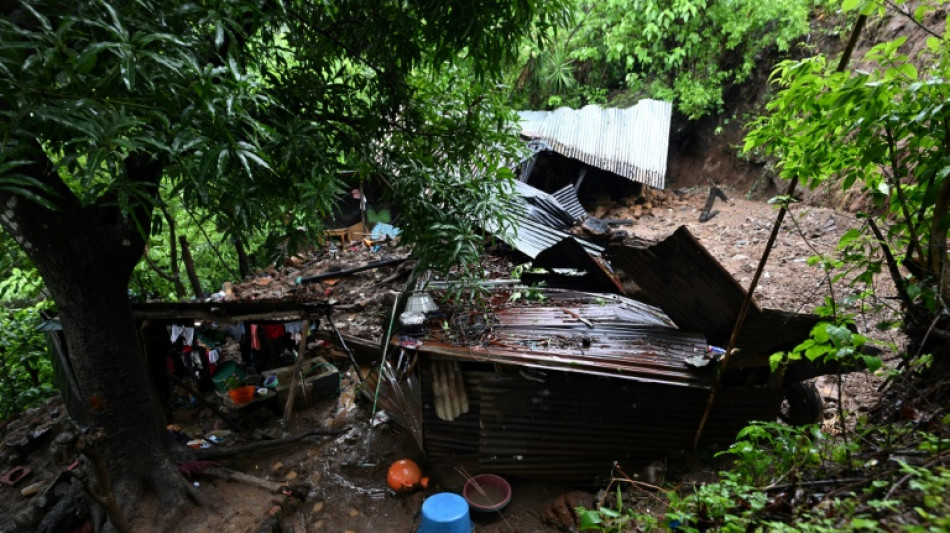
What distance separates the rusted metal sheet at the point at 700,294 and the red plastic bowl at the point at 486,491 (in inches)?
106

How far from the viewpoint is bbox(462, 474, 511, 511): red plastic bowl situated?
16.0ft

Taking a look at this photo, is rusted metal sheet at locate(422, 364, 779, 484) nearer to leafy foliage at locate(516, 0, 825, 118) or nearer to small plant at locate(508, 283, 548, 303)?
small plant at locate(508, 283, 548, 303)

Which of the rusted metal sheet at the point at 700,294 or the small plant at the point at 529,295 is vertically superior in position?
the rusted metal sheet at the point at 700,294

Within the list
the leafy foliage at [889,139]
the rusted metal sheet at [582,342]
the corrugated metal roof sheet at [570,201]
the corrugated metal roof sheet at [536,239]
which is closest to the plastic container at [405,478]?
the rusted metal sheet at [582,342]

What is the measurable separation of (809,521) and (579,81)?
17677 millimetres

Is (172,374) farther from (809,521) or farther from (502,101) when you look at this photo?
(809,521)

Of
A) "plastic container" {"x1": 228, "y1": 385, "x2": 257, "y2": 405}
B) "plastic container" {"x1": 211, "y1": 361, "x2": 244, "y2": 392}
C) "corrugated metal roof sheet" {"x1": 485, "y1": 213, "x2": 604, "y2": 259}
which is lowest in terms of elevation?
"plastic container" {"x1": 228, "y1": 385, "x2": 257, "y2": 405}

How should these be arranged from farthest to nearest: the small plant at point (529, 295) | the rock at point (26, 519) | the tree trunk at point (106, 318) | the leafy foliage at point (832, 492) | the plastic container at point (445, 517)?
the small plant at point (529, 295)
the rock at point (26, 519)
the plastic container at point (445, 517)
the tree trunk at point (106, 318)
the leafy foliage at point (832, 492)

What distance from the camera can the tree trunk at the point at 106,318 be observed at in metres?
3.58

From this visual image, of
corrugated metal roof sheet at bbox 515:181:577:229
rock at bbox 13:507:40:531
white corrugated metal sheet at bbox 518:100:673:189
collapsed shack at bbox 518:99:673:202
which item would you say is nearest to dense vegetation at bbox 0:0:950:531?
rock at bbox 13:507:40:531

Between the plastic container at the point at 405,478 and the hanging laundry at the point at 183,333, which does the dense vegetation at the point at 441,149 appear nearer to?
the plastic container at the point at 405,478

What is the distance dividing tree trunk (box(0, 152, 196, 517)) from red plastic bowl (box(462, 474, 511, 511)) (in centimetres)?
304

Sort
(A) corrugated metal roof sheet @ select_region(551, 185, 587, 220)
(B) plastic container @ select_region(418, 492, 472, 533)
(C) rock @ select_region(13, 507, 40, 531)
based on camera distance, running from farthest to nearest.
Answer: (A) corrugated metal roof sheet @ select_region(551, 185, 587, 220)
(C) rock @ select_region(13, 507, 40, 531)
(B) plastic container @ select_region(418, 492, 472, 533)

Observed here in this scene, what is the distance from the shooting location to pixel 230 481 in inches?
201
